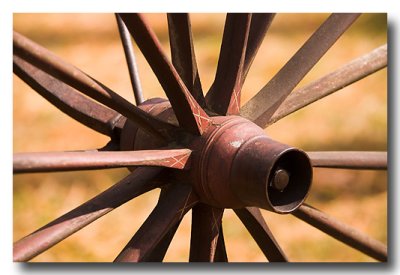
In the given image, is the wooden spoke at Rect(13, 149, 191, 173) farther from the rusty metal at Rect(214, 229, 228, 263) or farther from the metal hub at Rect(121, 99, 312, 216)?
the rusty metal at Rect(214, 229, 228, 263)

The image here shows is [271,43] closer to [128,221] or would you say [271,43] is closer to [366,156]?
[128,221]

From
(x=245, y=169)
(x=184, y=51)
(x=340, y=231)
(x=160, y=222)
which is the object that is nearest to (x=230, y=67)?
(x=184, y=51)

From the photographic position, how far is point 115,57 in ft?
11.6

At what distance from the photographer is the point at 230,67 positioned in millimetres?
1589

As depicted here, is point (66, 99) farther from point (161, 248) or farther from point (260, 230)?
point (260, 230)

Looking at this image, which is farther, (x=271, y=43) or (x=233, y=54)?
(x=271, y=43)

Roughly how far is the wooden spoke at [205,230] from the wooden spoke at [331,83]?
0.78 ft

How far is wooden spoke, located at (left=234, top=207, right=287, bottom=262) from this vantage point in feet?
5.52

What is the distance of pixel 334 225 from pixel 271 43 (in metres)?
1.81

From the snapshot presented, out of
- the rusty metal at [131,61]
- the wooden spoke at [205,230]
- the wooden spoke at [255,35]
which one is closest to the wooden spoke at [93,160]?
the wooden spoke at [205,230]

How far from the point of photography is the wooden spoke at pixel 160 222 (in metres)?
1.48

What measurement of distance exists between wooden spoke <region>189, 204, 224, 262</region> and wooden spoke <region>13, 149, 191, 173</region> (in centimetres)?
14
